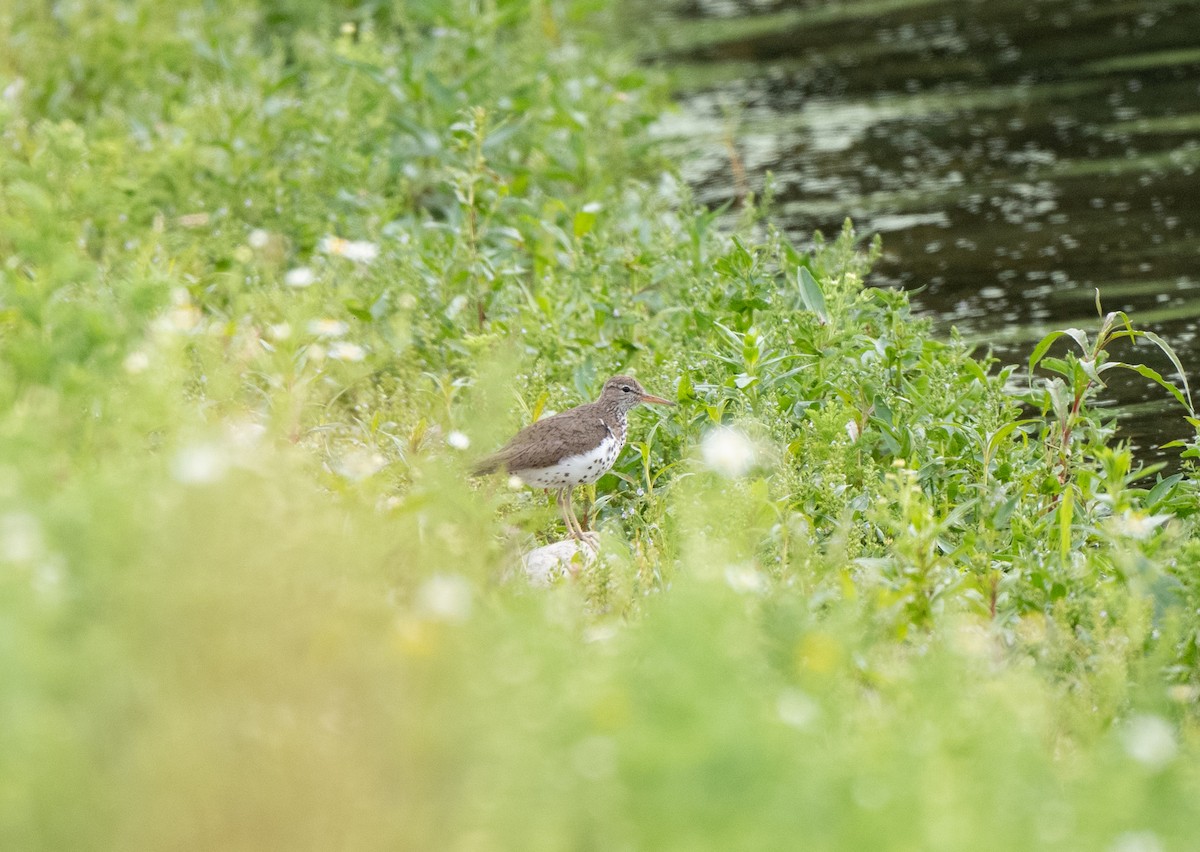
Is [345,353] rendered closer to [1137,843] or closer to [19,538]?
[19,538]

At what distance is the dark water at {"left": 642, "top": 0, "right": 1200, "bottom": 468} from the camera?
30.2 ft

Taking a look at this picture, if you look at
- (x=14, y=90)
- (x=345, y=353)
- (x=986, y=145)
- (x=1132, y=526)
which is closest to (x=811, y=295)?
(x=345, y=353)

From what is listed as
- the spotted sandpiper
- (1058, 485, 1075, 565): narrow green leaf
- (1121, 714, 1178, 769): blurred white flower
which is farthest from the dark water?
(1121, 714, 1178, 769): blurred white flower

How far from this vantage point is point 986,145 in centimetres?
1180

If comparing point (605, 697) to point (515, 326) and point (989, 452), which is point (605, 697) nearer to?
point (989, 452)

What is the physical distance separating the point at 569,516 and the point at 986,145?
6939 mm

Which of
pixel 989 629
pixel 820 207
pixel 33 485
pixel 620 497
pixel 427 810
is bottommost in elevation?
pixel 820 207

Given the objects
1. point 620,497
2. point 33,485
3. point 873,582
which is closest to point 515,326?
point 620,497

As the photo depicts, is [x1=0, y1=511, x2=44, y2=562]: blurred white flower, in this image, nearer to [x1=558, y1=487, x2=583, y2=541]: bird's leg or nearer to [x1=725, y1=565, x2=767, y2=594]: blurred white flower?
[x1=725, y1=565, x2=767, y2=594]: blurred white flower

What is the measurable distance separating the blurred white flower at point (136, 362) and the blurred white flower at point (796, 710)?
1.96 metres

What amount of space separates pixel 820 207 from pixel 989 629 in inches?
264

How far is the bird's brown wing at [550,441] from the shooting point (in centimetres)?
566

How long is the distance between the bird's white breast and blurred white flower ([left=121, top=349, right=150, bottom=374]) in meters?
1.53

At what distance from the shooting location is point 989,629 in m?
4.48
